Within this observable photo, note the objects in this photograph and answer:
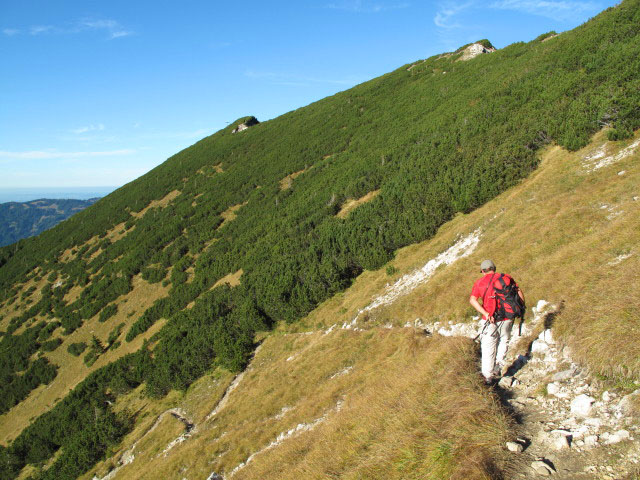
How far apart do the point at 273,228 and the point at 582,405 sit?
103 feet

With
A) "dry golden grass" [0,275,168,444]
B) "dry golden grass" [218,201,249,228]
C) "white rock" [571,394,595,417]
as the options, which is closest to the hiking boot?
"white rock" [571,394,595,417]

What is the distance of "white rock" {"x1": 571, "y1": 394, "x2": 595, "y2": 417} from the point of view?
15.1ft

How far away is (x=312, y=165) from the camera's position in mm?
45906

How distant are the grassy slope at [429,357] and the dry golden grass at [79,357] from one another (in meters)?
14.6

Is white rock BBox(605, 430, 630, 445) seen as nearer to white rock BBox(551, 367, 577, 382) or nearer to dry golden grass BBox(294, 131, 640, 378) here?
dry golden grass BBox(294, 131, 640, 378)

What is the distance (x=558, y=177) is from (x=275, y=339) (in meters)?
17.7

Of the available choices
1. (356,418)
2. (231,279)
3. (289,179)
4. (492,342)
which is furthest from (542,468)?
(289,179)

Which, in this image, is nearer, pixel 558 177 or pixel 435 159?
pixel 558 177

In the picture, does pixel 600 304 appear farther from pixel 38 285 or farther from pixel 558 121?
pixel 38 285

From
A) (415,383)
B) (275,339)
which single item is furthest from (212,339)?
(415,383)

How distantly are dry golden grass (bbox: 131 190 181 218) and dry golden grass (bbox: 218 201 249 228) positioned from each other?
15.7 metres

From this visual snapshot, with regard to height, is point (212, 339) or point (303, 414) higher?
point (303, 414)

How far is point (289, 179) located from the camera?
151ft

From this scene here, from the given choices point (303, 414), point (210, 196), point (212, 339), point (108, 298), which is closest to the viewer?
point (303, 414)
